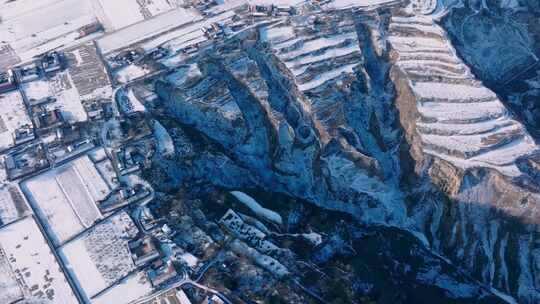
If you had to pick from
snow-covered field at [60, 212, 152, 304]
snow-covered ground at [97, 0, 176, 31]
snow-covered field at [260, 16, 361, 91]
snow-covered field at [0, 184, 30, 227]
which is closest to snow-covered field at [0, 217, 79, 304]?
snow-covered field at [0, 184, 30, 227]

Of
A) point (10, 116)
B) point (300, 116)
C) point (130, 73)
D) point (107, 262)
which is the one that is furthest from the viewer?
point (130, 73)

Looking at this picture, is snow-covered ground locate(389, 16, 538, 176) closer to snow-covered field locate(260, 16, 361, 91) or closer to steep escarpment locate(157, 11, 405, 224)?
steep escarpment locate(157, 11, 405, 224)

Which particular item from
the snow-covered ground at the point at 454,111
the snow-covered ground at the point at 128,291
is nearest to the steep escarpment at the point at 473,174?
the snow-covered ground at the point at 454,111

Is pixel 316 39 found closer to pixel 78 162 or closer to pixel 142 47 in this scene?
pixel 142 47

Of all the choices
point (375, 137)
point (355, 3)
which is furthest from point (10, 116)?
point (355, 3)

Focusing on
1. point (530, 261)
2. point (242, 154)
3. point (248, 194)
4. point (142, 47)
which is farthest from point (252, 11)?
point (530, 261)

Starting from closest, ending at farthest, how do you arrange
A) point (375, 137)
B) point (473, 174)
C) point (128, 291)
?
1. point (128, 291)
2. point (473, 174)
3. point (375, 137)

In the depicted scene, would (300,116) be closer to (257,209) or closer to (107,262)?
(257,209)
